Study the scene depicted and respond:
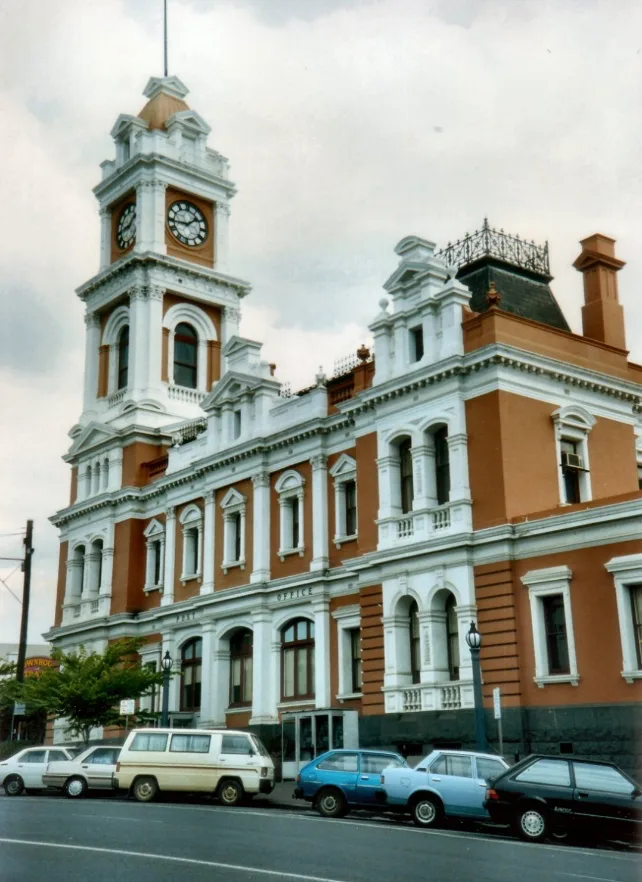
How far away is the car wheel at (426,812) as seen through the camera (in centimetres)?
2159

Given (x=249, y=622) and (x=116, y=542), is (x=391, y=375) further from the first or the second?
(x=116, y=542)

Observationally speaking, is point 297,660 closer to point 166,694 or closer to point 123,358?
point 166,694

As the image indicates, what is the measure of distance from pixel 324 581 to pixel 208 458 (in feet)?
27.2

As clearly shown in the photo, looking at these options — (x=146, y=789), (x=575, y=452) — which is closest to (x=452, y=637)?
(x=575, y=452)

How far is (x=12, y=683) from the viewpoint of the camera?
4394 cm

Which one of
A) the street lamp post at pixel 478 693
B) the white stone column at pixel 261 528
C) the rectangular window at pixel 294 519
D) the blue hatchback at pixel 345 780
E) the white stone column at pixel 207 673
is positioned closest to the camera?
the blue hatchback at pixel 345 780

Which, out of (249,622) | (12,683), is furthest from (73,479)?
(249,622)

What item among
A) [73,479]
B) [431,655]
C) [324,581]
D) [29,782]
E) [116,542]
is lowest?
[29,782]

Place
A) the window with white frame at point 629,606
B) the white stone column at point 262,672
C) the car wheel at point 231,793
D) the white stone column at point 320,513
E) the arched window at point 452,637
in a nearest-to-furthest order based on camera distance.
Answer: the window with white frame at point 629,606 < the car wheel at point 231,793 < the arched window at point 452,637 < the white stone column at point 320,513 < the white stone column at point 262,672

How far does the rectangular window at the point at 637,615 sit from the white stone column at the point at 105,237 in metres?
34.2

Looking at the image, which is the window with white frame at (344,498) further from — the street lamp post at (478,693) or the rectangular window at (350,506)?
the street lamp post at (478,693)

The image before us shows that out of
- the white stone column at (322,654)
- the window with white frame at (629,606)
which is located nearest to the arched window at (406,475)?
the white stone column at (322,654)

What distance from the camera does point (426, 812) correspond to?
21703mm

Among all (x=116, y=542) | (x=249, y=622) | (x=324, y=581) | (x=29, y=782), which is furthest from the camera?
(x=116, y=542)
